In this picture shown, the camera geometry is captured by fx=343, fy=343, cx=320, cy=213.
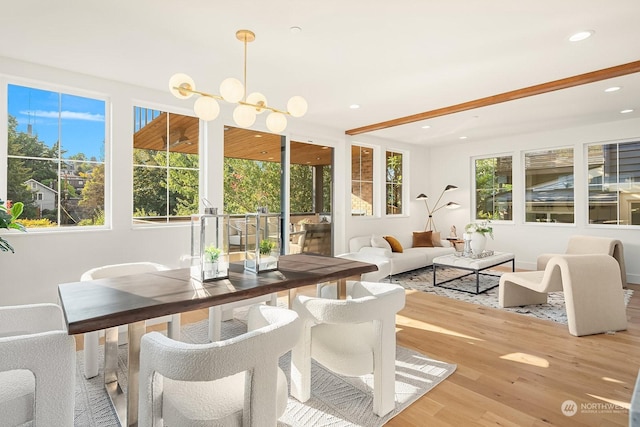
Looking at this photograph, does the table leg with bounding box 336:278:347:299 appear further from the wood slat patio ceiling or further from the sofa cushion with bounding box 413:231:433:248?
the sofa cushion with bounding box 413:231:433:248

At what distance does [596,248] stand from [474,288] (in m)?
1.75

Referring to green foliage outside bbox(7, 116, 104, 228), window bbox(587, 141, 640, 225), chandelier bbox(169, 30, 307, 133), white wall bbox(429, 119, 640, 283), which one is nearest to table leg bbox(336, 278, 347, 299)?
chandelier bbox(169, 30, 307, 133)

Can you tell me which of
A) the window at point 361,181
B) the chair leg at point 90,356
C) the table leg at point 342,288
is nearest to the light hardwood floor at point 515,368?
the table leg at point 342,288

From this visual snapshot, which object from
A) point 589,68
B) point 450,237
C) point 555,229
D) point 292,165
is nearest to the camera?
point 589,68

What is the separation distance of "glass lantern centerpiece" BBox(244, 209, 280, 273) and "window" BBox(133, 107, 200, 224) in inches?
91.2

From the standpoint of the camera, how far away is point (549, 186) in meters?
6.12

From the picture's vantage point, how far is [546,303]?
161 inches

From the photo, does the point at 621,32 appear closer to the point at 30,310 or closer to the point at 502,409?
the point at 502,409

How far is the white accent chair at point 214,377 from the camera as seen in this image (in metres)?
1.13

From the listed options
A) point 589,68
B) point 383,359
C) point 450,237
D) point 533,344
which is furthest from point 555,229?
point 383,359

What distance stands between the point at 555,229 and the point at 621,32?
417cm

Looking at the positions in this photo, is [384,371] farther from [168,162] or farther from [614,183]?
[614,183]

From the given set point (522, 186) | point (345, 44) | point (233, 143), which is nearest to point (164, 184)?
point (233, 143)

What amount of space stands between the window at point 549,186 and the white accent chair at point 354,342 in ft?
17.8
